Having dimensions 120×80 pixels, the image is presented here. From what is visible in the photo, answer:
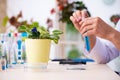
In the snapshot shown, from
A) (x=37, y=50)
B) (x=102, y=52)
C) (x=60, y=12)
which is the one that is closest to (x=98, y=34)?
(x=37, y=50)

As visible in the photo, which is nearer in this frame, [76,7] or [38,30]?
[38,30]

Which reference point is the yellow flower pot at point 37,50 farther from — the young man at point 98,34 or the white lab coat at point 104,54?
the white lab coat at point 104,54

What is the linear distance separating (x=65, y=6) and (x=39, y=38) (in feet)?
7.06

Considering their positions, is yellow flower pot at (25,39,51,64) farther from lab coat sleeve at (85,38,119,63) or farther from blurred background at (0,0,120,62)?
blurred background at (0,0,120,62)

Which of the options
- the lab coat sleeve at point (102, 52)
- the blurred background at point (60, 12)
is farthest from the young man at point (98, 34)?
the blurred background at point (60, 12)

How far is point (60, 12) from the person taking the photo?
11.0ft

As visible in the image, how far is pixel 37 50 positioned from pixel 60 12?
220 centimetres

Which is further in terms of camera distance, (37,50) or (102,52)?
(102,52)

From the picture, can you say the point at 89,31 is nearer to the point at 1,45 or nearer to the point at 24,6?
the point at 1,45

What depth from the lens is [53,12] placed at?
3.32 meters

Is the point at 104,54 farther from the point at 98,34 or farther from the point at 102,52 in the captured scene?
the point at 98,34

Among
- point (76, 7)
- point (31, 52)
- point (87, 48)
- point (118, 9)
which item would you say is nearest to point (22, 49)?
point (31, 52)

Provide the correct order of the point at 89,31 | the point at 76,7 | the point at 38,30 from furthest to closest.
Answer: the point at 76,7 → the point at 38,30 → the point at 89,31

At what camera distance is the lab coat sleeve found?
4.67 feet
